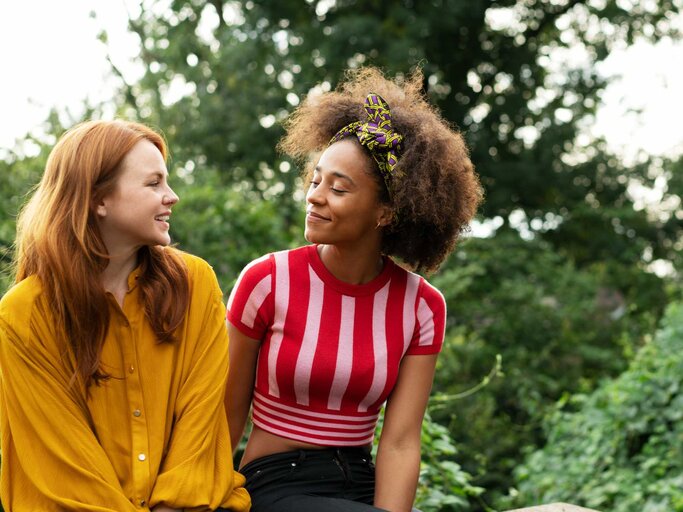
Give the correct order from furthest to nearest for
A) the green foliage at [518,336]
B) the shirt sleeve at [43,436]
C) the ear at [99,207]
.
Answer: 1. the green foliage at [518,336]
2. the ear at [99,207]
3. the shirt sleeve at [43,436]

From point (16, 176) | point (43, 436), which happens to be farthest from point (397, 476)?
point (16, 176)

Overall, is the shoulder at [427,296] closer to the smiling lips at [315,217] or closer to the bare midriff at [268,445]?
the smiling lips at [315,217]

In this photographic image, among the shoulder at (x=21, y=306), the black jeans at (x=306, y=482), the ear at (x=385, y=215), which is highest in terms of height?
the ear at (x=385, y=215)

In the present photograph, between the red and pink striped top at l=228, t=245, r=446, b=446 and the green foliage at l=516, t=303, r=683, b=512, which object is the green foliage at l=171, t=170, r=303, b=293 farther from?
the red and pink striped top at l=228, t=245, r=446, b=446

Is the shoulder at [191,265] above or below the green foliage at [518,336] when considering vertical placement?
above

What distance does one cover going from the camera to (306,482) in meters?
2.59

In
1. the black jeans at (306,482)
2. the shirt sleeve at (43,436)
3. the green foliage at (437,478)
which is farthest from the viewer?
the green foliage at (437,478)

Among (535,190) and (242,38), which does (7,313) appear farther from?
(535,190)

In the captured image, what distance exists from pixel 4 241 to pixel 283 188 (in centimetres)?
787

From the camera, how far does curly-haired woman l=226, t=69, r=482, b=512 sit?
2.62 metres

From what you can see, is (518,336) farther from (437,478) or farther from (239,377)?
(239,377)

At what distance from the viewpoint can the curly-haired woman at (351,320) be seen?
2.62 m

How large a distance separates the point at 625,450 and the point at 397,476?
3.05m

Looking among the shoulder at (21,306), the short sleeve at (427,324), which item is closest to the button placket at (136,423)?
the shoulder at (21,306)
